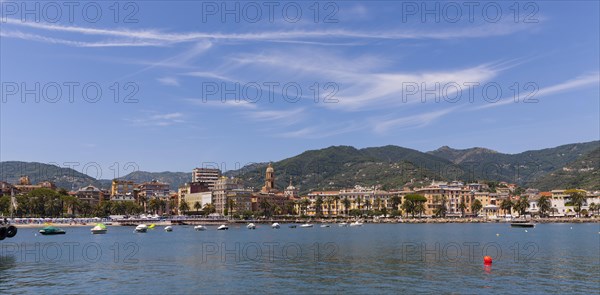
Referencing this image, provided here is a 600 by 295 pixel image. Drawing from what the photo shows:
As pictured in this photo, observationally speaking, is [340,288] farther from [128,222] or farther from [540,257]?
[128,222]

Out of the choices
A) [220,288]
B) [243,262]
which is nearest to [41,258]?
[243,262]

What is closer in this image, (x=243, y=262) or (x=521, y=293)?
(x=521, y=293)

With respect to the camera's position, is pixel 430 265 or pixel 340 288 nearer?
pixel 340 288

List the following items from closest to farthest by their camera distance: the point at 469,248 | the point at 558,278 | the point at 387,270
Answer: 1. the point at 558,278
2. the point at 387,270
3. the point at 469,248

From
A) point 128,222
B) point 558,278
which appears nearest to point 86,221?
point 128,222

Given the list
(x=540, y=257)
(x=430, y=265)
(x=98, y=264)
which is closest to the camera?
(x=430, y=265)

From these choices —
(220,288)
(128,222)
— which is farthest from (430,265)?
(128,222)

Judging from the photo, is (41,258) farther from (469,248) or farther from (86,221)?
(86,221)

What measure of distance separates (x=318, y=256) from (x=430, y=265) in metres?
15.3

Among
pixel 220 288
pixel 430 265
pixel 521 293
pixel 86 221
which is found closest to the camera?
pixel 521 293

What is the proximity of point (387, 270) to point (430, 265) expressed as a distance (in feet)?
19.1

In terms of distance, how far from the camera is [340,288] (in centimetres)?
4103

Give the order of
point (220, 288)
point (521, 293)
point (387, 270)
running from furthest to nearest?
point (387, 270), point (220, 288), point (521, 293)

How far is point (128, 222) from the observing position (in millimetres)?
196000
